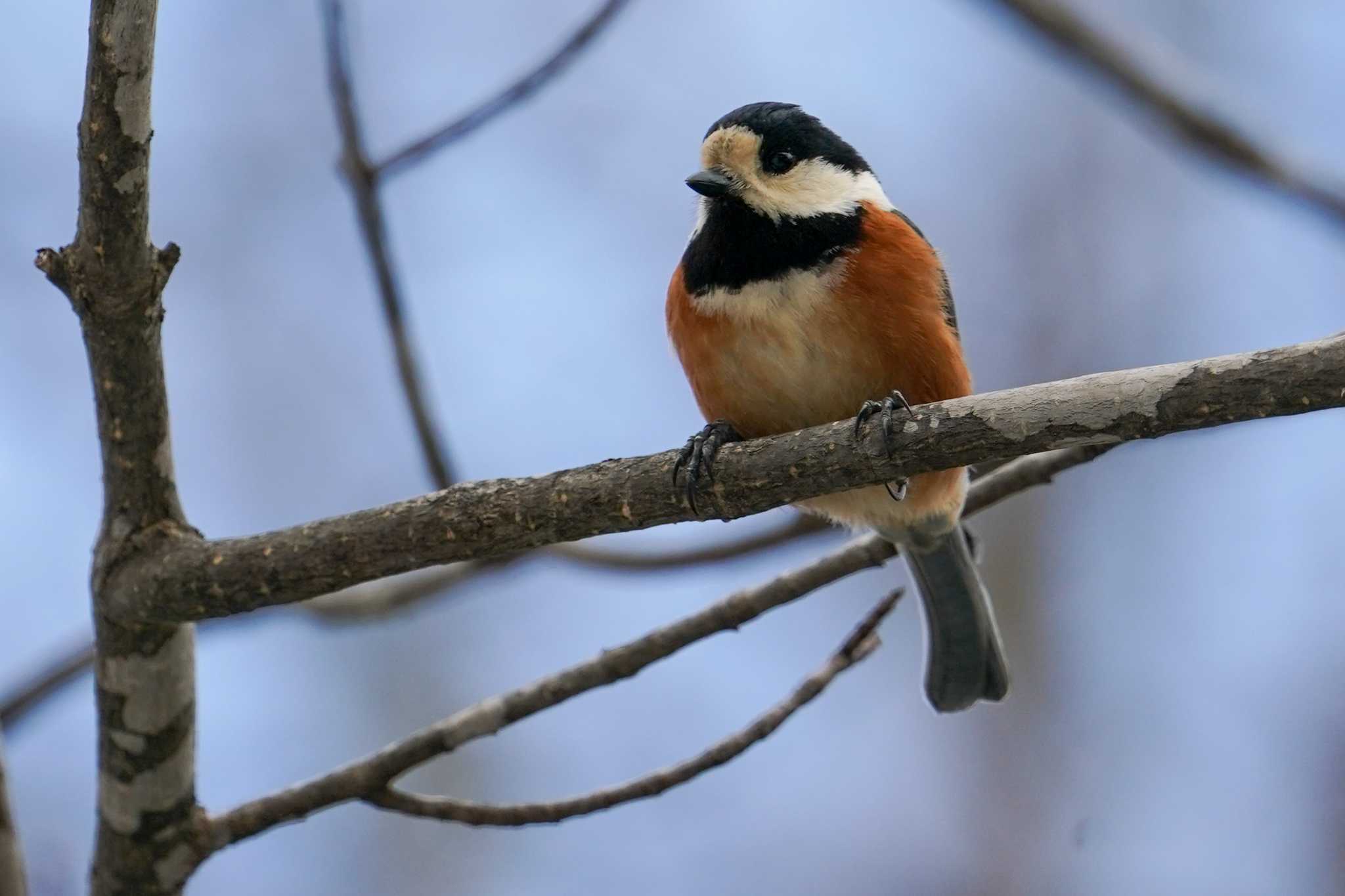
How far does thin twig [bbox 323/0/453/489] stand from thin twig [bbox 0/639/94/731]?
1.09m

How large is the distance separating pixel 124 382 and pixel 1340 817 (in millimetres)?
5469

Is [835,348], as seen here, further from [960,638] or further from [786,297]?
[960,638]

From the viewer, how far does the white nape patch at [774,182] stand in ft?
10.6

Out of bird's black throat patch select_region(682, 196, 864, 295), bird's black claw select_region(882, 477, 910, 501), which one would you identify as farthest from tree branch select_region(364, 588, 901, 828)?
bird's black throat patch select_region(682, 196, 864, 295)

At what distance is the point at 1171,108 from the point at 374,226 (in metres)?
2.43

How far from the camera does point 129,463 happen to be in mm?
2500

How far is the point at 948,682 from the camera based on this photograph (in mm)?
3936

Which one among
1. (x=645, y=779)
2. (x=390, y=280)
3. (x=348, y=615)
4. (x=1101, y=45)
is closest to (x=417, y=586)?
(x=348, y=615)

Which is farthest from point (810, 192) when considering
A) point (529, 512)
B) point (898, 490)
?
point (529, 512)

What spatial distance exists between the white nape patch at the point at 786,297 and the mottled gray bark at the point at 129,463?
1.35m

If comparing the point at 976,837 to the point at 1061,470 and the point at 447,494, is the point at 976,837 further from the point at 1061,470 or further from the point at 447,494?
the point at 447,494

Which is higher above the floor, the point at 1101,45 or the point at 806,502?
the point at 1101,45

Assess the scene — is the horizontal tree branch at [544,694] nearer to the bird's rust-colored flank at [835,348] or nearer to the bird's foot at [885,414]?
the bird's rust-colored flank at [835,348]

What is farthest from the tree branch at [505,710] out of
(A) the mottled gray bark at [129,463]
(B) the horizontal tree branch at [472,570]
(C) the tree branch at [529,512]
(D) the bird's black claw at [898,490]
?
(B) the horizontal tree branch at [472,570]
